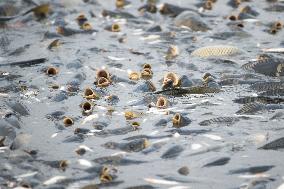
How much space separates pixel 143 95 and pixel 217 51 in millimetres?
1713

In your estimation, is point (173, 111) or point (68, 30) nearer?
point (173, 111)

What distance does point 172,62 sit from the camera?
7898mm

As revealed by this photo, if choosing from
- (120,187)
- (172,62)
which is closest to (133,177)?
(120,187)

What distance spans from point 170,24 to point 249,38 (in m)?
1.49

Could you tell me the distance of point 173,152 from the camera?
540 centimetres

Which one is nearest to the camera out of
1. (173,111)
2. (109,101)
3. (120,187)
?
(120,187)

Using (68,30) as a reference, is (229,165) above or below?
below

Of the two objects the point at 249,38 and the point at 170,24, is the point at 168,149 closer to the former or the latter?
the point at 249,38

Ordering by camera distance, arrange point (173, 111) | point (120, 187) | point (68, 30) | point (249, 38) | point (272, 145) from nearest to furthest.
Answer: point (120, 187) < point (272, 145) < point (173, 111) < point (249, 38) < point (68, 30)

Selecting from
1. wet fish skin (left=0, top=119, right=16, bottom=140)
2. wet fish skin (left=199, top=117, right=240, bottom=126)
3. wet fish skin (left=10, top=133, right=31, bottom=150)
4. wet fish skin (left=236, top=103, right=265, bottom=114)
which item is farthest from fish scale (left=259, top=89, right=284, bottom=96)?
wet fish skin (left=0, top=119, right=16, bottom=140)

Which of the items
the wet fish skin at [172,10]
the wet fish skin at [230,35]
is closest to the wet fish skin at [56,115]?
the wet fish skin at [230,35]

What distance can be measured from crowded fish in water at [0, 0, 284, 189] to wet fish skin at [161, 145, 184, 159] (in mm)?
15

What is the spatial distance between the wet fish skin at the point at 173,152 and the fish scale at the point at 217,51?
276cm

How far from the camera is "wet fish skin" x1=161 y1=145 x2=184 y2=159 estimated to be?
534 centimetres
